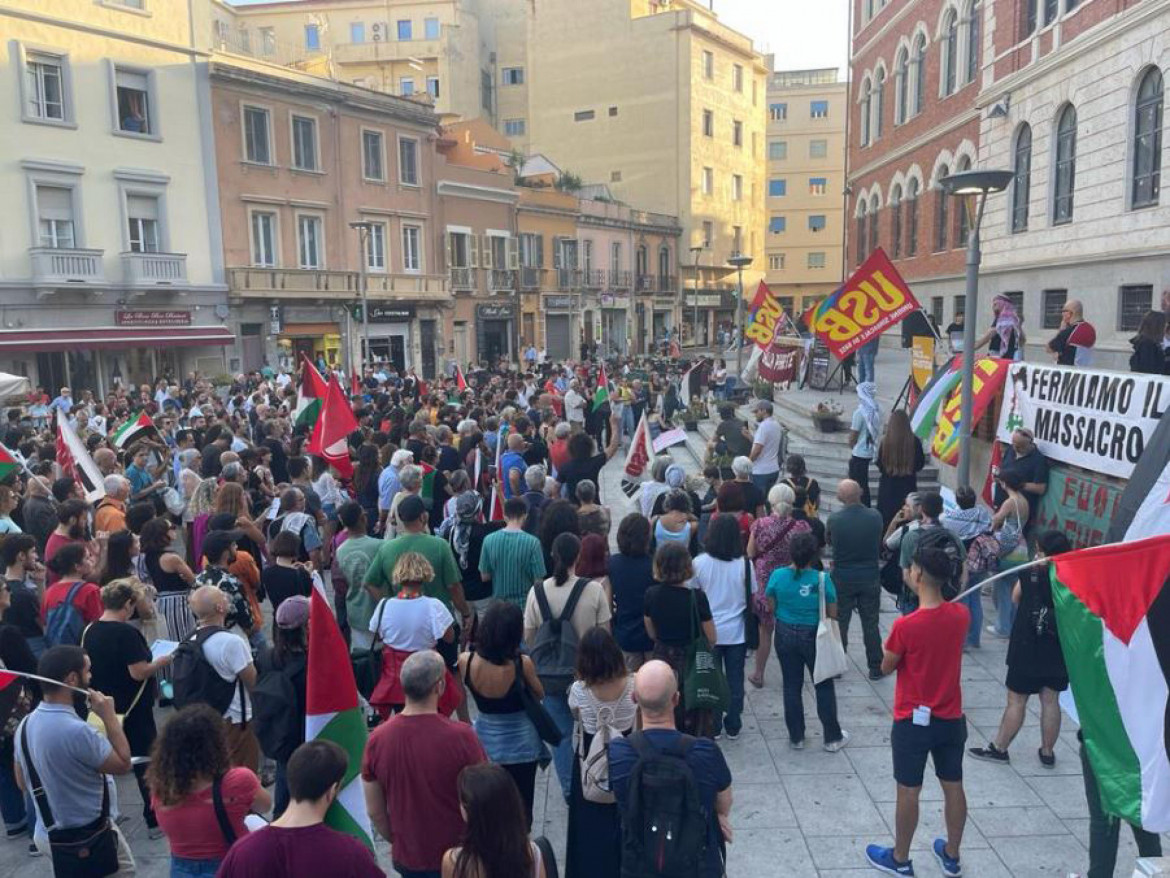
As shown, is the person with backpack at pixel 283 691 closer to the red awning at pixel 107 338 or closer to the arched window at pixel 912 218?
the red awning at pixel 107 338

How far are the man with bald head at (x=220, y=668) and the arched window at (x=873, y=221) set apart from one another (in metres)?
30.8

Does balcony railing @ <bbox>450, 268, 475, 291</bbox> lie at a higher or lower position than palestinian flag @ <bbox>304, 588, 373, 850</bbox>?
higher

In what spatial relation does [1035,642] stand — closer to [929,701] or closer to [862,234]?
[929,701]

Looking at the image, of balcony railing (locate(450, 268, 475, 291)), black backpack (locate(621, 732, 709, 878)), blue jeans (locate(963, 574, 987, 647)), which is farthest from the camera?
balcony railing (locate(450, 268, 475, 291))

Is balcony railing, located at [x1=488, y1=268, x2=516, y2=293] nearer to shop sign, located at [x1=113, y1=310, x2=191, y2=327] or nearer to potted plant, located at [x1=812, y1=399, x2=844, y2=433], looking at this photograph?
shop sign, located at [x1=113, y1=310, x2=191, y2=327]

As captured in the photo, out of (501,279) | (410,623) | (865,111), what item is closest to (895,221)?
(865,111)

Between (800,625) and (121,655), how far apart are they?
4.29m

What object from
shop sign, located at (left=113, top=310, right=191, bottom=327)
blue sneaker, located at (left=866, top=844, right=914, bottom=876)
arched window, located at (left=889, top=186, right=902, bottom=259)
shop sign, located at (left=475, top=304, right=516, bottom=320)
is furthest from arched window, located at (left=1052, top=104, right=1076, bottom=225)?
shop sign, located at (left=475, top=304, right=516, bottom=320)

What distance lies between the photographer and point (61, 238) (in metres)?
24.9

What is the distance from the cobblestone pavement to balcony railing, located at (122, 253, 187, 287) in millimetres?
23123

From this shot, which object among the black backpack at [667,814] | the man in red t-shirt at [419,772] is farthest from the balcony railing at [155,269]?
the black backpack at [667,814]

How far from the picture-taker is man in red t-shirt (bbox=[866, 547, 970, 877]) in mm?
4746

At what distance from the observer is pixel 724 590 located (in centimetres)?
620

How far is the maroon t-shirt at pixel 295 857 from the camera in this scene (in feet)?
9.87
